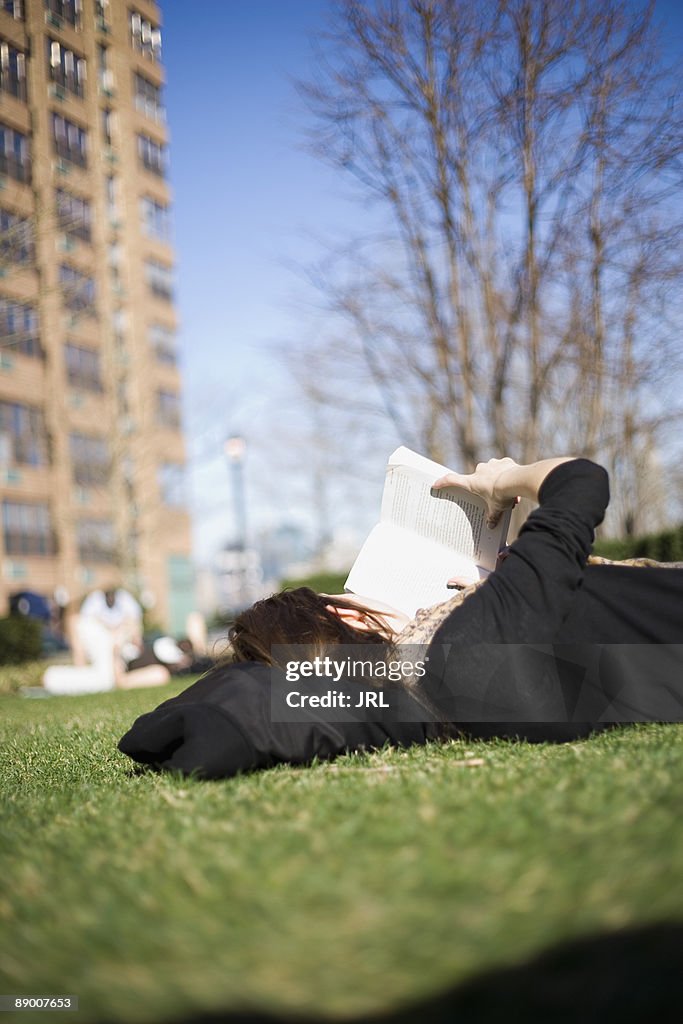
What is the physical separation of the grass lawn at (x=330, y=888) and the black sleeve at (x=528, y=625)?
0.58m

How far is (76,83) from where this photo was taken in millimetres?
12141

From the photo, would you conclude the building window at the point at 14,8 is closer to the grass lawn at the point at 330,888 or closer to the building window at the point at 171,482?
the grass lawn at the point at 330,888

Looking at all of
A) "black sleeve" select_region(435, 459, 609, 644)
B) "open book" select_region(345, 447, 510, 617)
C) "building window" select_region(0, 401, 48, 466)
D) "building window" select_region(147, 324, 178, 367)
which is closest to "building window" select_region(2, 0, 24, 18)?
"open book" select_region(345, 447, 510, 617)

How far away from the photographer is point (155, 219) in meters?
47.6

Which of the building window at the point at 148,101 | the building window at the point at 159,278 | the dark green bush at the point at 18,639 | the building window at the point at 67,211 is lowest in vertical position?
the dark green bush at the point at 18,639

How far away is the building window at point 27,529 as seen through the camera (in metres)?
40.4

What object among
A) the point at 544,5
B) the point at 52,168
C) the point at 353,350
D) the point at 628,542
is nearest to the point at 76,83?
the point at 52,168

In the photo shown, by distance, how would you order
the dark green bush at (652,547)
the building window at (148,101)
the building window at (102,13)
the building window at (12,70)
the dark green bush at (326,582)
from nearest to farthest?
the building window at (12,70) → the building window at (102,13) → the dark green bush at (652,547) → the dark green bush at (326,582) → the building window at (148,101)

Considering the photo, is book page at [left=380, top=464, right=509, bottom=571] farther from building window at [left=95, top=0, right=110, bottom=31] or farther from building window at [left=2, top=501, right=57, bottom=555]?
building window at [left=2, top=501, right=57, bottom=555]

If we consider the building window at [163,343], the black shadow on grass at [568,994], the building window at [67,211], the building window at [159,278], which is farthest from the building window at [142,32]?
the building window at [159,278]

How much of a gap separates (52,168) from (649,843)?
41.6 feet

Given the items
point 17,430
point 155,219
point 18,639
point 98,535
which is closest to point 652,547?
point 18,639

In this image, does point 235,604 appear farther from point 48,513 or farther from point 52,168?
point 52,168

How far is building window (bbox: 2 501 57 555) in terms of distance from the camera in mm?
40406
